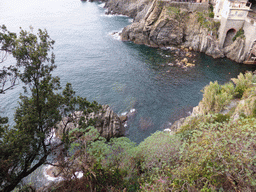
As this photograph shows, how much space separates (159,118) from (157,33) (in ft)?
125

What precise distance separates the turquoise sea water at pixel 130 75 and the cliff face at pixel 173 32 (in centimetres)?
316

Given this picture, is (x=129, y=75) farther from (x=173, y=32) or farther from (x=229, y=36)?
(x=229, y=36)

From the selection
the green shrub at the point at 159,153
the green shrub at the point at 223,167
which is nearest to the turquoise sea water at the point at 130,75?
the green shrub at the point at 159,153

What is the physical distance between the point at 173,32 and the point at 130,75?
1019 inches

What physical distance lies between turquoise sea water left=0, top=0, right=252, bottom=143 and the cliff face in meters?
3.16

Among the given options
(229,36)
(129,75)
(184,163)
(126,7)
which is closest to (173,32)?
(229,36)

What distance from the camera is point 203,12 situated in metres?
55.4

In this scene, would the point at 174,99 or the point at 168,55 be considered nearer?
the point at 174,99

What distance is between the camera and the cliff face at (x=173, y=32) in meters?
50.9

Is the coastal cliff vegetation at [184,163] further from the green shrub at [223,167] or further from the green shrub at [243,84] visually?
the green shrub at [243,84]

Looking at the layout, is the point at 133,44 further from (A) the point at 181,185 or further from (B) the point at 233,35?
(A) the point at 181,185

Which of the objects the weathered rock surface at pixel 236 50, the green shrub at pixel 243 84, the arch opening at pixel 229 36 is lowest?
the green shrub at pixel 243 84

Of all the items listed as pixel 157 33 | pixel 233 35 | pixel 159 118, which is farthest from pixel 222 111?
pixel 157 33

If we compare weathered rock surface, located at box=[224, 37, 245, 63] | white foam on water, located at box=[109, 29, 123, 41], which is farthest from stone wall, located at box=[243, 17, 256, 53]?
white foam on water, located at box=[109, 29, 123, 41]
